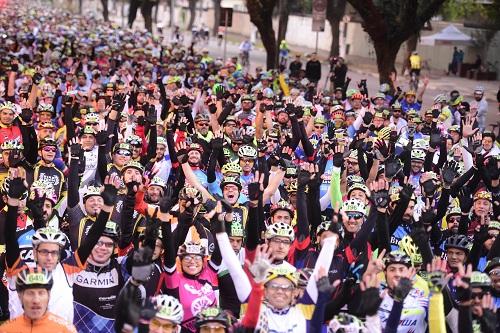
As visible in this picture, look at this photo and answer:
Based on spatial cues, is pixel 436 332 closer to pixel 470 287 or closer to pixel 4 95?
pixel 470 287

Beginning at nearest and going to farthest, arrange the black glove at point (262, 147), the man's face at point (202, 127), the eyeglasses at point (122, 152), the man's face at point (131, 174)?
the man's face at point (131, 174) < the eyeglasses at point (122, 152) < the black glove at point (262, 147) < the man's face at point (202, 127)

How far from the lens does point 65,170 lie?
457 inches

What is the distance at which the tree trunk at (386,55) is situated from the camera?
25.2 meters

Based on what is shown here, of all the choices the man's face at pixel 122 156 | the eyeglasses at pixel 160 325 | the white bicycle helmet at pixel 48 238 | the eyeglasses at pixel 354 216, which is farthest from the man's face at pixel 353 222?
the man's face at pixel 122 156

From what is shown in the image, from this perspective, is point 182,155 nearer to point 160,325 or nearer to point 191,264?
point 191,264

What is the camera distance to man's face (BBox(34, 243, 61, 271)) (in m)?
7.04

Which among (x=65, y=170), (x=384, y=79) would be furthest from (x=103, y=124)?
(x=384, y=79)

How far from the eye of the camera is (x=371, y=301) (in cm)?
638

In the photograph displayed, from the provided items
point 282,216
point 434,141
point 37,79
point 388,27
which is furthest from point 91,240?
point 388,27

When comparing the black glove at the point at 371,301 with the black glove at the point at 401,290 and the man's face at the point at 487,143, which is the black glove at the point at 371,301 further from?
the man's face at the point at 487,143

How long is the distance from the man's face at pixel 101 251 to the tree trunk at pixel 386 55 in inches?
744

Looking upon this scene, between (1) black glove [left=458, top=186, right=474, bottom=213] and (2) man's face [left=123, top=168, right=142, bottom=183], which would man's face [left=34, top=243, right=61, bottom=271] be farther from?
(1) black glove [left=458, top=186, right=474, bottom=213]

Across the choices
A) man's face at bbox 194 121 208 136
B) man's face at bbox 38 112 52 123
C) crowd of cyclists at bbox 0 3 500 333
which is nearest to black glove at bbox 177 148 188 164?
crowd of cyclists at bbox 0 3 500 333

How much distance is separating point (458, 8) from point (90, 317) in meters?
51.9
